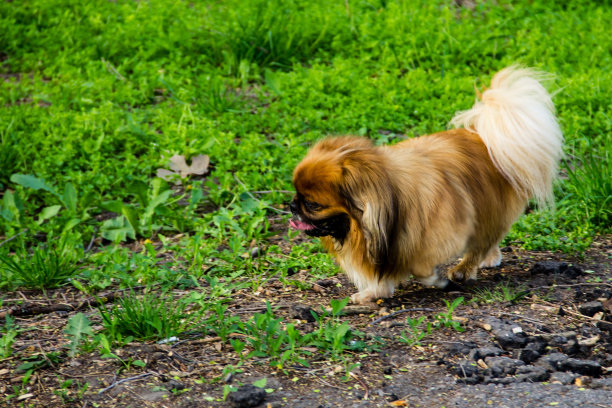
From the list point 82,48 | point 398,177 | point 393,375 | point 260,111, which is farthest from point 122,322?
point 82,48

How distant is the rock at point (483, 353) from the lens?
349cm

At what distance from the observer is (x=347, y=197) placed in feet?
12.6

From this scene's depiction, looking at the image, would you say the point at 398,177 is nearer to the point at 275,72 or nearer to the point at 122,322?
the point at 122,322

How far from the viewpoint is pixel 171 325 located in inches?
146

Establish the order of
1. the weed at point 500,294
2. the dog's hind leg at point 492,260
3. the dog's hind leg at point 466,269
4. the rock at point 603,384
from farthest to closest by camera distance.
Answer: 1. the dog's hind leg at point 492,260
2. the dog's hind leg at point 466,269
3. the weed at point 500,294
4. the rock at point 603,384

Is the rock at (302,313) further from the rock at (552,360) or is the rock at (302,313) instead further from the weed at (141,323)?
the rock at (552,360)

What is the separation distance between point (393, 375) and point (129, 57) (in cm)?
548

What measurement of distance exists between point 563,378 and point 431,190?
3.98 feet

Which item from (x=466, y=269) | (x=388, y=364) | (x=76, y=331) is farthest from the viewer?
(x=466, y=269)

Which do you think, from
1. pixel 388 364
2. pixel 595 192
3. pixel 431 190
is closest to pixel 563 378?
pixel 388 364

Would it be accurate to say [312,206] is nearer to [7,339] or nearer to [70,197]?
[7,339]

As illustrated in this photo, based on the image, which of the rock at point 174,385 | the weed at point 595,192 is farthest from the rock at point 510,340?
the weed at point 595,192

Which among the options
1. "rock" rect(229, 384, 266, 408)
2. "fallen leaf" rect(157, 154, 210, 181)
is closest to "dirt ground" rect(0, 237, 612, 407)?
"rock" rect(229, 384, 266, 408)

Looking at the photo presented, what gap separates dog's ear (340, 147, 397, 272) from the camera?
3.81 m
